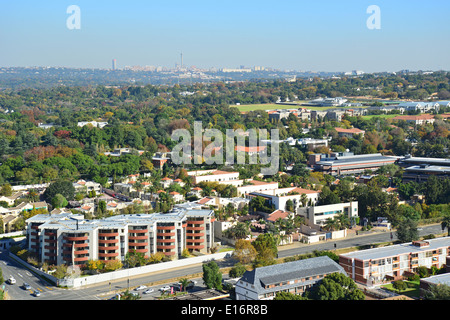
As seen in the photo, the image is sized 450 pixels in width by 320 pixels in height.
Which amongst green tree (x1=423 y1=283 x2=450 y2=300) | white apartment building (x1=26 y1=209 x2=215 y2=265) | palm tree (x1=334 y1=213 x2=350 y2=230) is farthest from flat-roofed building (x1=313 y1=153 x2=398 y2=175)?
green tree (x1=423 y1=283 x2=450 y2=300)

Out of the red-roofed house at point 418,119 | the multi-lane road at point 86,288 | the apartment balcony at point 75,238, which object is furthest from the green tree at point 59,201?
the red-roofed house at point 418,119

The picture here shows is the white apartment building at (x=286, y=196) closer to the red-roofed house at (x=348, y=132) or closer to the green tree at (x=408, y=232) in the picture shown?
the green tree at (x=408, y=232)

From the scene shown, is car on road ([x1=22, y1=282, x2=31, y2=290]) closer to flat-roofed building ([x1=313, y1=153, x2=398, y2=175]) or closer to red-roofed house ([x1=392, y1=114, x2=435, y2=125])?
flat-roofed building ([x1=313, y1=153, x2=398, y2=175])

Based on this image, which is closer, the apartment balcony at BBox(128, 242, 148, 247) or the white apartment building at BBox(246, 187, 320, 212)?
the apartment balcony at BBox(128, 242, 148, 247)

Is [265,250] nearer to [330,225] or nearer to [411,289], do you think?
[411,289]
